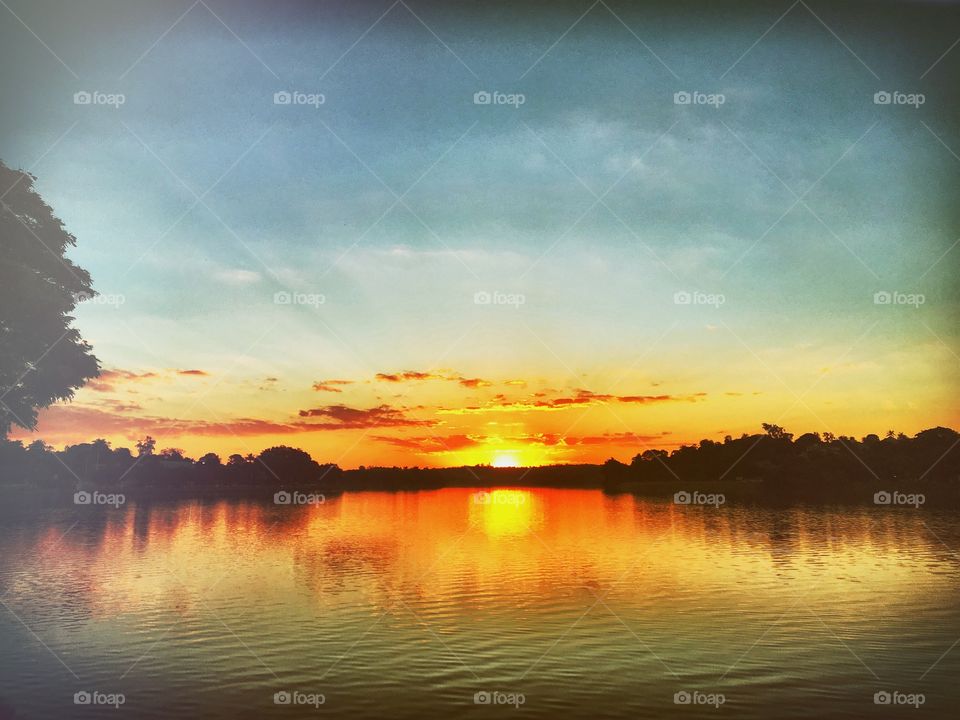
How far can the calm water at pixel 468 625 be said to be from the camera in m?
6.45

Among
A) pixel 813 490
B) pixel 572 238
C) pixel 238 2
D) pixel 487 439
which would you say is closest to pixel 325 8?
pixel 238 2

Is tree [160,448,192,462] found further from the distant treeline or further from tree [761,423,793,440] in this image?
tree [761,423,793,440]

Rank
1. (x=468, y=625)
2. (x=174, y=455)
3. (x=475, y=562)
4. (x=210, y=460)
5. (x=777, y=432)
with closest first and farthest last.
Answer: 1. (x=468, y=625)
2. (x=475, y=562)
3. (x=174, y=455)
4. (x=777, y=432)
5. (x=210, y=460)

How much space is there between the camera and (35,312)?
11.1 metres

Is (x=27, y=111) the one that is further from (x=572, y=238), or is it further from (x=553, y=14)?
(x=572, y=238)

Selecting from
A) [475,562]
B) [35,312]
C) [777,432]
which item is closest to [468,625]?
[475,562]

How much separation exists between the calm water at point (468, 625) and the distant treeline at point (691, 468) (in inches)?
88.9

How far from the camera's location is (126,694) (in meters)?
6.59

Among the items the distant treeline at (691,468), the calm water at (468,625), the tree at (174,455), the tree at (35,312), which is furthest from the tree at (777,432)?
the tree at (35,312)

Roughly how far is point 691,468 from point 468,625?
21.2 metres

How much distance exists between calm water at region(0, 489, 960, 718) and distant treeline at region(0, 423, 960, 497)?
2.26m

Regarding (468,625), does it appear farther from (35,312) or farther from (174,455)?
(174,455)

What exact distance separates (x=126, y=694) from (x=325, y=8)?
284 inches

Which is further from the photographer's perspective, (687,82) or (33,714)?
(687,82)
